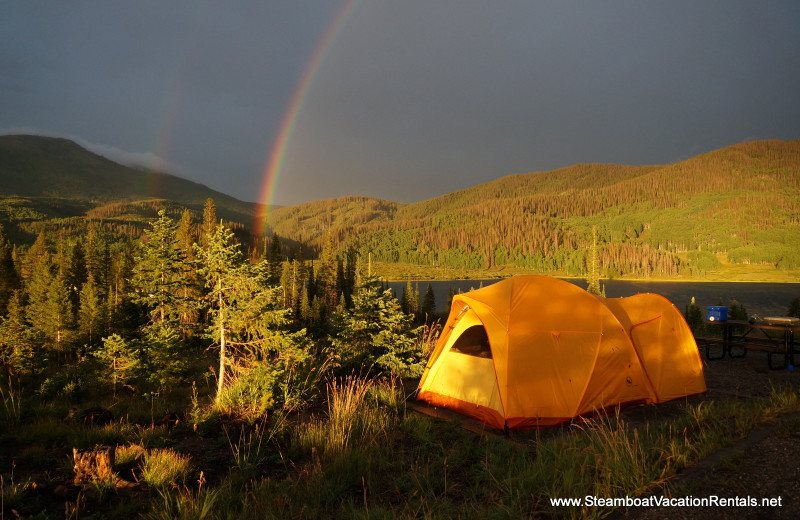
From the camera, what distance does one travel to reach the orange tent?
7.43 meters

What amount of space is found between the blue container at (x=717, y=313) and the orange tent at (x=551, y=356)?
295cm

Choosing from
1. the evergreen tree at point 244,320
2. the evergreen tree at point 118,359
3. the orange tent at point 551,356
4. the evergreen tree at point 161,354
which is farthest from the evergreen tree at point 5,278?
→ the orange tent at point 551,356

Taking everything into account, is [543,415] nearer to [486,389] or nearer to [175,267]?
[486,389]

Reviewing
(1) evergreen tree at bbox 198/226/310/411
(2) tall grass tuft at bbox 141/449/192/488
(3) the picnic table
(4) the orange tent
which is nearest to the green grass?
(2) tall grass tuft at bbox 141/449/192/488

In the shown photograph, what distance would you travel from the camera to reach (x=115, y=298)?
44469 millimetres

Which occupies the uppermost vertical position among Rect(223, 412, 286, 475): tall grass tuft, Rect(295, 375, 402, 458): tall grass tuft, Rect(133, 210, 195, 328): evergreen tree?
Rect(133, 210, 195, 328): evergreen tree

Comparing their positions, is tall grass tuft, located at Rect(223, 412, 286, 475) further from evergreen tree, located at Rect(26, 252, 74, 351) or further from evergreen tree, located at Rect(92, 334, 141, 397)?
evergreen tree, located at Rect(26, 252, 74, 351)

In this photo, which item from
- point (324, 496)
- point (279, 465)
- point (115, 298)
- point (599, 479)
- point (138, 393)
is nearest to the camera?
point (599, 479)

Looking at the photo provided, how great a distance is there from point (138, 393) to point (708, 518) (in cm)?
1243

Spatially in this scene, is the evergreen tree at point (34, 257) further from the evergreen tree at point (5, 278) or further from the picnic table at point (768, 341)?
the picnic table at point (768, 341)

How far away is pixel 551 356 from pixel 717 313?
716 cm

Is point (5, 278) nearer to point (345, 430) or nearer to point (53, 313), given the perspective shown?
point (53, 313)

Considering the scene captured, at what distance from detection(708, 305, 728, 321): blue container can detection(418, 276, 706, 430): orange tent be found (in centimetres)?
295

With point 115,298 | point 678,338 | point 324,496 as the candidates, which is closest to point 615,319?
point 678,338
